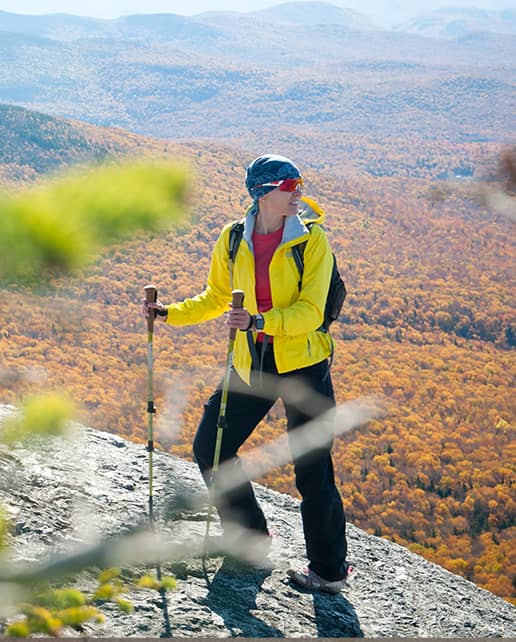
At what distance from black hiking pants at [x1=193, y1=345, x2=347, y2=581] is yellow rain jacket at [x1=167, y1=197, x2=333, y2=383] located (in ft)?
0.22

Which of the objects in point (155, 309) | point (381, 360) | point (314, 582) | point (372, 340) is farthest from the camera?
point (372, 340)

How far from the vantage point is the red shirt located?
273cm

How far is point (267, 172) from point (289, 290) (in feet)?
1.51

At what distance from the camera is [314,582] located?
309 cm

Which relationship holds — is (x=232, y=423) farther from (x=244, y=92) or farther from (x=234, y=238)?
(x=244, y=92)

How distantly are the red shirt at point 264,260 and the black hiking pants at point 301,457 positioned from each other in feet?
0.71

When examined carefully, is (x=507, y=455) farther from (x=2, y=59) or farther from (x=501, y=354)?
(x=2, y=59)

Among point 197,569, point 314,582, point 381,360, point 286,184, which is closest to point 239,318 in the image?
point 286,184

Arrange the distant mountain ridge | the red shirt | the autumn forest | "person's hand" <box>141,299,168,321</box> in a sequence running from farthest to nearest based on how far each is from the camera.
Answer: the distant mountain ridge
"person's hand" <box>141,299,168,321</box>
the red shirt
the autumn forest

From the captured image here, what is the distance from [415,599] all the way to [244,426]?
60.7 inches

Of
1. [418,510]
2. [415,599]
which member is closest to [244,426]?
[415,599]

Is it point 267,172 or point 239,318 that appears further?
point 267,172

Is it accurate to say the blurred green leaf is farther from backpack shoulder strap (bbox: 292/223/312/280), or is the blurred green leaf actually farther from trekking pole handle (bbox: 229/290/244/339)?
backpack shoulder strap (bbox: 292/223/312/280)

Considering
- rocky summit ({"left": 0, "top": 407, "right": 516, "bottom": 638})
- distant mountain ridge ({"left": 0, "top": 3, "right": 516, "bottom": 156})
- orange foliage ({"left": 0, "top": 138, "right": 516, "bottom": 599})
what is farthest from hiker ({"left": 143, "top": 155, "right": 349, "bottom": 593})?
distant mountain ridge ({"left": 0, "top": 3, "right": 516, "bottom": 156})
